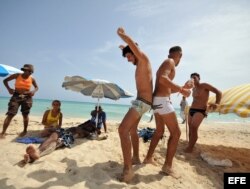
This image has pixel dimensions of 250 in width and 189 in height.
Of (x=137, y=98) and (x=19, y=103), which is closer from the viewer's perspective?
(x=137, y=98)

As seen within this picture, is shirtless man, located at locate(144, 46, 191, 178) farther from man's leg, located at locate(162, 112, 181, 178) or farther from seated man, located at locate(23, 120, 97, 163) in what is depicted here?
seated man, located at locate(23, 120, 97, 163)

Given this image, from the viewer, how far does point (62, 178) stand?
357 centimetres

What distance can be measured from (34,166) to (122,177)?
1.51 metres

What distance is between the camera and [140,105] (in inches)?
148

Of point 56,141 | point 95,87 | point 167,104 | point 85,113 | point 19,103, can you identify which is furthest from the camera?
point 85,113

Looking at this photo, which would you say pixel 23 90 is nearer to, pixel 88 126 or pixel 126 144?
pixel 88 126

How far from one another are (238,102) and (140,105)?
317 centimetres

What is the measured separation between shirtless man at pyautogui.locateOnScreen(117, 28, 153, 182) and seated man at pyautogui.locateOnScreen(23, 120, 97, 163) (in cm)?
168

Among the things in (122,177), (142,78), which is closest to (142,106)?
(142,78)

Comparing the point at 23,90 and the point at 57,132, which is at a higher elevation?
the point at 23,90

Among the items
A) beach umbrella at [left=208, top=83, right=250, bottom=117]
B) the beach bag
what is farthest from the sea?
the beach bag

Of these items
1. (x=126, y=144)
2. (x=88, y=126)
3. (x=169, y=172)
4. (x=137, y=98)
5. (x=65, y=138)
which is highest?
(x=137, y=98)

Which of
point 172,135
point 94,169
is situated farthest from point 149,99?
point 94,169

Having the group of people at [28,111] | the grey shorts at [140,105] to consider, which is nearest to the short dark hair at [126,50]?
the grey shorts at [140,105]
